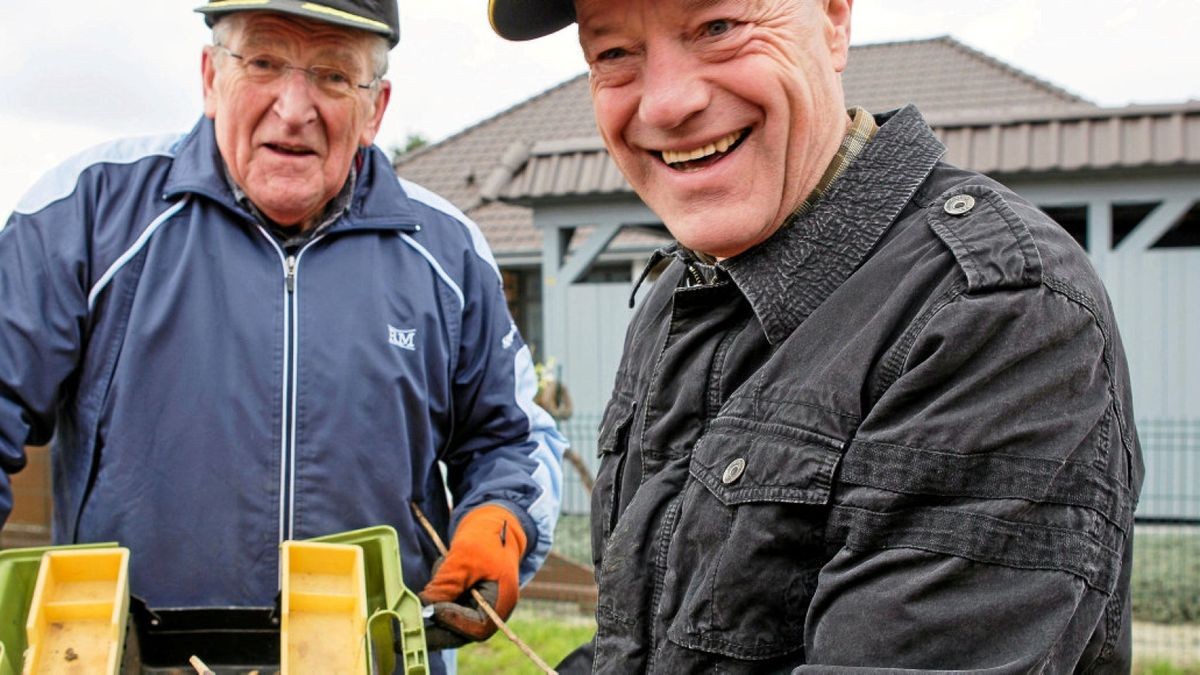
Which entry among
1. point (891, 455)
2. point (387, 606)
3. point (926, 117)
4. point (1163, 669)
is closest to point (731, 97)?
point (891, 455)

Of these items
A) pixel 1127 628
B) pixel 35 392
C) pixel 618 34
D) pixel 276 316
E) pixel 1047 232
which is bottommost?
pixel 1127 628

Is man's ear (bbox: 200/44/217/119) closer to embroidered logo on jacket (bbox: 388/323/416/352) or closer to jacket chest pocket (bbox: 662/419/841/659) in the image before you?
embroidered logo on jacket (bbox: 388/323/416/352)

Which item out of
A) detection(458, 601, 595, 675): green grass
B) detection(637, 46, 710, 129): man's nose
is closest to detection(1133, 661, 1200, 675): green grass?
detection(458, 601, 595, 675): green grass

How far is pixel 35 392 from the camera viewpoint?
2.41 metres

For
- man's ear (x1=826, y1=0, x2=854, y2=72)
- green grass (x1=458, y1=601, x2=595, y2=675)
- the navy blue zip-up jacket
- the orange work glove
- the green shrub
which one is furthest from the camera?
the green shrub

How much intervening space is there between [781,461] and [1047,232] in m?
0.42

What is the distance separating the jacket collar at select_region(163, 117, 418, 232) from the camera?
2.59m

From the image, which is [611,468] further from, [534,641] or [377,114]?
[534,641]

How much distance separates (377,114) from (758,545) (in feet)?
6.36

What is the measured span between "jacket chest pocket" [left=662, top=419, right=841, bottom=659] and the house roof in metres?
7.63

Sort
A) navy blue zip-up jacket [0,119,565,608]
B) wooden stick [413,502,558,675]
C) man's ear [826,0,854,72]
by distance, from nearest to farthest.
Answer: man's ear [826,0,854,72] → wooden stick [413,502,558,675] → navy blue zip-up jacket [0,119,565,608]

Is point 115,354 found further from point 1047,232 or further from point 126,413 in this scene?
point 1047,232

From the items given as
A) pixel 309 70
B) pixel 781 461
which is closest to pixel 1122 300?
pixel 309 70

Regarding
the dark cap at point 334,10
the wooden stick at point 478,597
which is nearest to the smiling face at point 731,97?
the wooden stick at point 478,597
